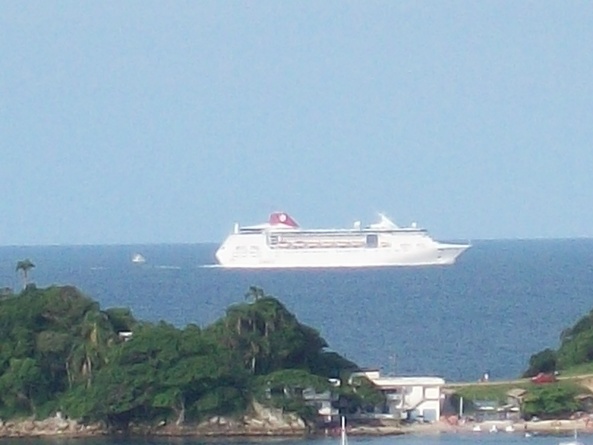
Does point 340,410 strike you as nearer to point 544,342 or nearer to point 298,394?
point 298,394

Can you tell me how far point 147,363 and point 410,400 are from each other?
9643 millimetres

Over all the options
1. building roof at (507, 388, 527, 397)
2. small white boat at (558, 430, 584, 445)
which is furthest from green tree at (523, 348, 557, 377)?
small white boat at (558, 430, 584, 445)

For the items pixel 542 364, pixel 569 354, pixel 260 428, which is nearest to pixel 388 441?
pixel 260 428

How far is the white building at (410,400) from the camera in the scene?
7162cm

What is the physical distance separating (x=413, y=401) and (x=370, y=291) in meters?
96.3

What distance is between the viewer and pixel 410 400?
72.0 meters

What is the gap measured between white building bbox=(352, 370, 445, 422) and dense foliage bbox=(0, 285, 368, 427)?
0.91 meters


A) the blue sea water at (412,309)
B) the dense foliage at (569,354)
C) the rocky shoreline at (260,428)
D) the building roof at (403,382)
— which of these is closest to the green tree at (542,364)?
the dense foliage at (569,354)

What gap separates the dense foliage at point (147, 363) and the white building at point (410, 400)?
2.98 feet

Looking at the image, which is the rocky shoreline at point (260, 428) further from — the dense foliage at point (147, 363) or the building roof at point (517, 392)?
the building roof at point (517, 392)

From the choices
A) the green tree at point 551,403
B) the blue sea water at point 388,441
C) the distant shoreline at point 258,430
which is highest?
the green tree at point 551,403

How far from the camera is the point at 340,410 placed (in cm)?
7094

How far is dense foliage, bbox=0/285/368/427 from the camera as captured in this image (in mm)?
69000

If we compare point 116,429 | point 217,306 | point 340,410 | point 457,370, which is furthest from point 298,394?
Result: point 217,306
